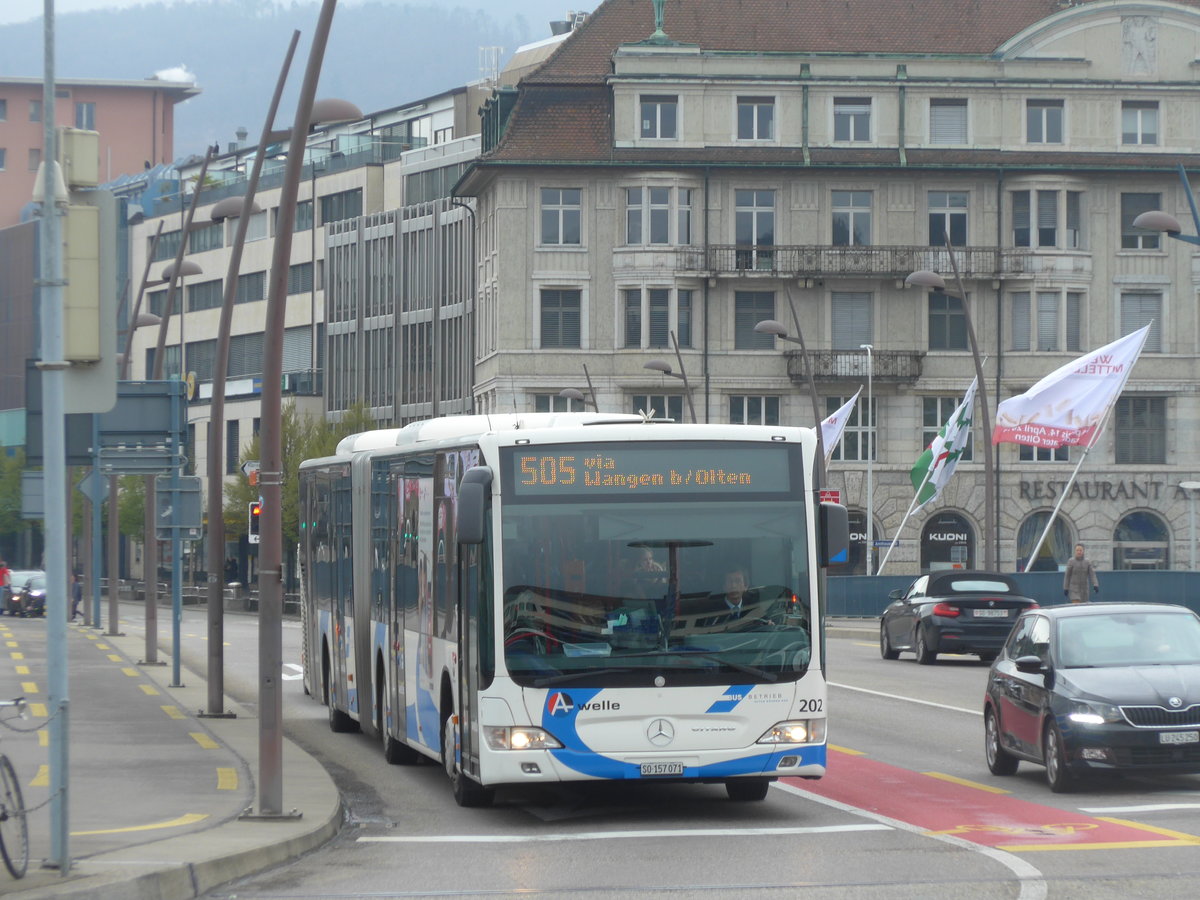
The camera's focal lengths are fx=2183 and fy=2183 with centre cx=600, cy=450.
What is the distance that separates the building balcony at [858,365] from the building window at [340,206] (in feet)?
104

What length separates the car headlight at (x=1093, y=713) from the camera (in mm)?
15719

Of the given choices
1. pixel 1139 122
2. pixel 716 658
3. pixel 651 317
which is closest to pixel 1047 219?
pixel 1139 122

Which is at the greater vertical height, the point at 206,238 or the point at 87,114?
the point at 87,114

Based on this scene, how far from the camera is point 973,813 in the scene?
14.9m

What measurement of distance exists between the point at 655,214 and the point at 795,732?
5650 cm

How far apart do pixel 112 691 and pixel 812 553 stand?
49.7 feet

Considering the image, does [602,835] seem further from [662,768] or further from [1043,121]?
[1043,121]

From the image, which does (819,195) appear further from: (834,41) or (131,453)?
(131,453)

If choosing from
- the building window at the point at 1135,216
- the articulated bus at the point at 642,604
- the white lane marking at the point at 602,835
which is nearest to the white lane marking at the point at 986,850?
the white lane marking at the point at 602,835

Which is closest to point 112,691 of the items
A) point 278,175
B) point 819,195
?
point 819,195

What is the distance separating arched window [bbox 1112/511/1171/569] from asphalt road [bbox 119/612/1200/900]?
5108 centimetres

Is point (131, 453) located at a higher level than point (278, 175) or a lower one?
lower

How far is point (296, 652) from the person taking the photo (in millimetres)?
43344

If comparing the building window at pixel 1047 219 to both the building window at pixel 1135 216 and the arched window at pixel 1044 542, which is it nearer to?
the building window at pixel 1135 216
